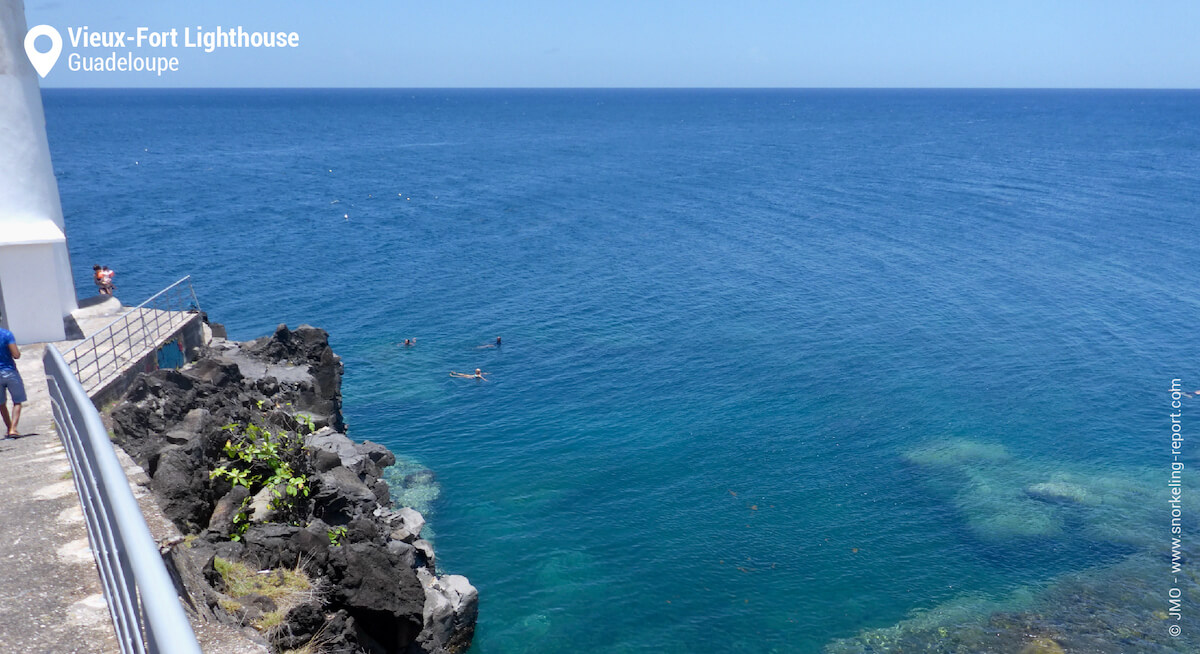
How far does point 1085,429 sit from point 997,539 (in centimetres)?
1178

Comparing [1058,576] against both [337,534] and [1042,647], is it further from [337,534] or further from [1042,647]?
[337,534]

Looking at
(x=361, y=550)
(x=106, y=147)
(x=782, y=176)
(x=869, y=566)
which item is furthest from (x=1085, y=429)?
(x=106, y=147)

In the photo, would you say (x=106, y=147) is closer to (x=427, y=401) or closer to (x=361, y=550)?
(x=427, y=401)

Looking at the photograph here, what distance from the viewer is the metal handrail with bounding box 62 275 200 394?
2414cm

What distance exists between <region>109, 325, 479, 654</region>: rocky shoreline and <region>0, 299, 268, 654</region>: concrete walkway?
943 mm

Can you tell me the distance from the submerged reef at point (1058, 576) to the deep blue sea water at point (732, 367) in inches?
6.8

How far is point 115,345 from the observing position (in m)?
26.0

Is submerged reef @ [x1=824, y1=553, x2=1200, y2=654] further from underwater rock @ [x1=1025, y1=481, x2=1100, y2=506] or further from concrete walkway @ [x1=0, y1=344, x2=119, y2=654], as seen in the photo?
concrete walkway @ [x1=0, y1=344, x2=119, y2=654]

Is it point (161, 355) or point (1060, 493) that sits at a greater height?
point (161, 355)

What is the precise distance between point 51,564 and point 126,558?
5278mm

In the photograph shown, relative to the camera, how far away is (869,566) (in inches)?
1185

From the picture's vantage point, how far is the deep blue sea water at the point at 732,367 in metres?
29.6

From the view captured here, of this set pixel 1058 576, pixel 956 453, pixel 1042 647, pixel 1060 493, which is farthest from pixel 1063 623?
pixel 956 453

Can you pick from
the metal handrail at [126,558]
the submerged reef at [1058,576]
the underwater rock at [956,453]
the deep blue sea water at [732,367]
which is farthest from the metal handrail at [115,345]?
the underwater rock at [956,453]
